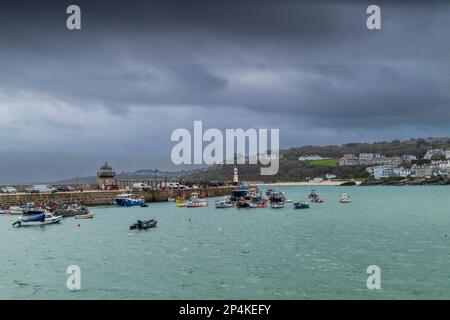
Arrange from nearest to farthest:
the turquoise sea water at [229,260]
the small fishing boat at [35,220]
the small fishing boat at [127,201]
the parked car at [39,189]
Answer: the turquoise sea water at [229,260], the small fishing boat at [35,220], the small fishing boat at [127,201], the parked car at [39,189]

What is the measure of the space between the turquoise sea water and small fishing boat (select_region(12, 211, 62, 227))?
1.37 metres

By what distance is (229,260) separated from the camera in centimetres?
3127

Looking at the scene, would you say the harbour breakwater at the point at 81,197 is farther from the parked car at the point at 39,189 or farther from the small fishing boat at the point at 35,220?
the small fishing boat at the point at 35,220

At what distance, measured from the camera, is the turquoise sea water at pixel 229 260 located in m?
24.0

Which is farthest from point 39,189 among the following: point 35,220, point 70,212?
point 35,220

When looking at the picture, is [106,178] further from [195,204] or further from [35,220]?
[35,220]

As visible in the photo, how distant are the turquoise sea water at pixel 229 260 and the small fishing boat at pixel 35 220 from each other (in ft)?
4.51

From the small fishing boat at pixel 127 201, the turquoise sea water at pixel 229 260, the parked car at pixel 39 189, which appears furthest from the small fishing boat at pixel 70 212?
the parked car at pixel 39 189

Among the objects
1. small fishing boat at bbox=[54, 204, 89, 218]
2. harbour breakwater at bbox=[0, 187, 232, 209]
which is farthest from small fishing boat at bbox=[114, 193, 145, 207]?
small fishing boat at bbox=[54, 204, 89, 218]

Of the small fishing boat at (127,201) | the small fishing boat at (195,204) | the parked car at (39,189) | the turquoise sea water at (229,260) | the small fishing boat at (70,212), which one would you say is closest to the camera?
the turquoise sea water at (229,260)

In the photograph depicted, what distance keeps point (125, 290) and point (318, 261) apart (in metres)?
12.0

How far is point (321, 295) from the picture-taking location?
2292 centimetres

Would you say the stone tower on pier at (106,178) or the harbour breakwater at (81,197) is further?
the stone tower on pier at (106,178)

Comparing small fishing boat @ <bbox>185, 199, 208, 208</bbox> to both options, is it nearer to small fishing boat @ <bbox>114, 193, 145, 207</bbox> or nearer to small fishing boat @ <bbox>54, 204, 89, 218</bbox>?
small fishing boat @ <bbox>114, 193, 145, 207</bbox>
